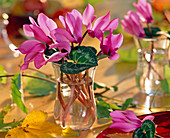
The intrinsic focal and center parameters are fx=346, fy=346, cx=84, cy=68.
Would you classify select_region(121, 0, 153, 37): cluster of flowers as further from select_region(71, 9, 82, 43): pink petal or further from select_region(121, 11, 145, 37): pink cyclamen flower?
A: select_region(71, 9, 82, 43): pink petal

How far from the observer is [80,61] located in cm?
46

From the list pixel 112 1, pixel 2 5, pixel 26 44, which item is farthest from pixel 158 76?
pixel 112 1

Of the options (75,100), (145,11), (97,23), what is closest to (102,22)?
(97,23)

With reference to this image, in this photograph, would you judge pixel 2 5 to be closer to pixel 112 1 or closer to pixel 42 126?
pixel 112 1

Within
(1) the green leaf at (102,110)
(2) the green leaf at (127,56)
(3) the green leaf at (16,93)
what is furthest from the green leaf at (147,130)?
(2) the green leaf at (127,56)

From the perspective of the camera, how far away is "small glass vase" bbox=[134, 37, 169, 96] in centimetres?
68

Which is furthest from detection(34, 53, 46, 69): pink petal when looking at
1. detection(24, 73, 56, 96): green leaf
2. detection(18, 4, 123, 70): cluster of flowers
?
detection(24, 73, 56, 96): green leaf

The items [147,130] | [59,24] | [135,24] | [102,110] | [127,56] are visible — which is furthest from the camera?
[59,24]

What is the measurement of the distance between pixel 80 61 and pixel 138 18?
27 centimetres

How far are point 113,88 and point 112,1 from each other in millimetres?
1155

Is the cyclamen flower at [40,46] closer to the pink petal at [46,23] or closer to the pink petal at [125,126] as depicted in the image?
the pink petal at [46,23]

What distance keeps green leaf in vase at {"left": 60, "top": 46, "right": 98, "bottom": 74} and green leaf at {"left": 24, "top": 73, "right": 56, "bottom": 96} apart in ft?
0.86

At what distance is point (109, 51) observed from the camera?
0.48 m

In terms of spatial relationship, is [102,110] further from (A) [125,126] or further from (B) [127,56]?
(B) [127,56]
